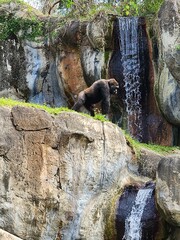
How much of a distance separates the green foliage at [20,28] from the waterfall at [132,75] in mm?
3270

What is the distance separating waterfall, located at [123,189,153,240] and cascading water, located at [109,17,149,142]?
14.4 feet

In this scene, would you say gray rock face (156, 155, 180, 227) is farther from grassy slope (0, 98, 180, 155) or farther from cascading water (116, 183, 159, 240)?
grassy slope (0, 98, 180, 155)

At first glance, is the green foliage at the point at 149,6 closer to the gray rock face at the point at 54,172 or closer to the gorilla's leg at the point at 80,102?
the gorilla's leg at the point at 80,102

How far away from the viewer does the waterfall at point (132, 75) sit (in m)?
14.7

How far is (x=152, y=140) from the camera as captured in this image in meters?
14.3

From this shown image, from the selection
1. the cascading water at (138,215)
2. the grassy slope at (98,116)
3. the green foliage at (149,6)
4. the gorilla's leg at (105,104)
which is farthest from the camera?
the green foliage at (149,6)

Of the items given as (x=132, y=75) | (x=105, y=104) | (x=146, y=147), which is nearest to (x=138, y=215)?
(x=146, y=147)

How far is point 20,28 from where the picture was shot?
17.0 metres

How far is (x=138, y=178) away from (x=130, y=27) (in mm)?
5324

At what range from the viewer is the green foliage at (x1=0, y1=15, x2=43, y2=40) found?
55.1 ft

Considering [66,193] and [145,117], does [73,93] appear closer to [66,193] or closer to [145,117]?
[145,117]

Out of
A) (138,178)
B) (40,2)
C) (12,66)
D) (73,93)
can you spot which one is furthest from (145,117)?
(40,2)

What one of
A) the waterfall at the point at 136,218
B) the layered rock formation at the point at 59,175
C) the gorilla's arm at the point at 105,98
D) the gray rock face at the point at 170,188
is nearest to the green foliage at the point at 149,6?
the gorilla's arm at the point at 105,98

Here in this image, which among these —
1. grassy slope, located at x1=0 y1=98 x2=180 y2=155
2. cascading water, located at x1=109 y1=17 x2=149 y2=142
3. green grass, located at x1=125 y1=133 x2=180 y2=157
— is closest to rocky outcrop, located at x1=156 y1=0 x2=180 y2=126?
cascading water, located at x1=109 y1=17 x2=149 y2=142
